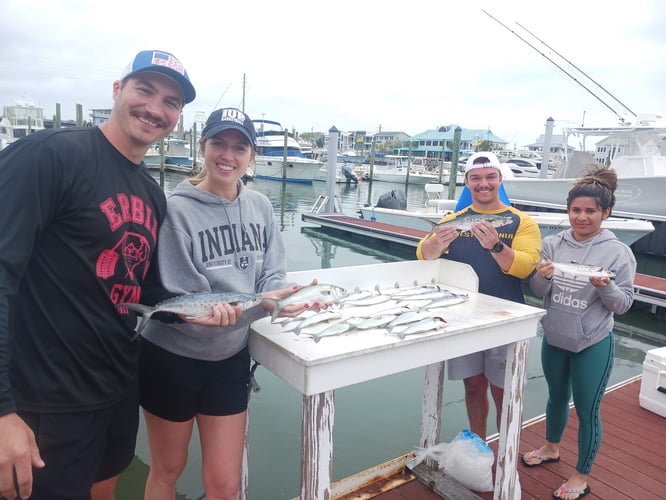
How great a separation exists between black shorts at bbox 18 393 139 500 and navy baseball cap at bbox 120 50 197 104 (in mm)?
1414

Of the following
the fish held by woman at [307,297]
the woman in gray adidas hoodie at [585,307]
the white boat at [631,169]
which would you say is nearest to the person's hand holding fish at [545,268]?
the woman in gray adidas hoodie at [585,307]

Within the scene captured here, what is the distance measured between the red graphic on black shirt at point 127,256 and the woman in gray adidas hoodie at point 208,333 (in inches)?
4.5

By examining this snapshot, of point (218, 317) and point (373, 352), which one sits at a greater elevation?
point (218, 317)

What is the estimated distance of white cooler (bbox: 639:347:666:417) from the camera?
4023 millimetres

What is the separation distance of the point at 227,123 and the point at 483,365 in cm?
236

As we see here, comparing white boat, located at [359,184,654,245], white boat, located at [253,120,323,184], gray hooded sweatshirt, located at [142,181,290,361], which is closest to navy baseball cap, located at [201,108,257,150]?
gray hooded sweatshirt, located at [142,181,290,361]

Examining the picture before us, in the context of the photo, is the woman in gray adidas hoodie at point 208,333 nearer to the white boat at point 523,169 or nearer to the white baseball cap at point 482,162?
the white baseball cap at point 482,162

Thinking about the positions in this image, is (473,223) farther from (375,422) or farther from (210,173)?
(375,422)

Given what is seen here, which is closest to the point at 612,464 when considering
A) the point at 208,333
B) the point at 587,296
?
the point at 587,296

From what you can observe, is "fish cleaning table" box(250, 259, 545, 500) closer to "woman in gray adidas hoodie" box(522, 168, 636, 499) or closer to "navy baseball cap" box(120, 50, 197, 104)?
"woman in gray adidas hoodie" box(522, 168, 636, 499)

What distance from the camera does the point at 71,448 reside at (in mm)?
1694

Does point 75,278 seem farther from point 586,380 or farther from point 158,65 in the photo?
point 586,380

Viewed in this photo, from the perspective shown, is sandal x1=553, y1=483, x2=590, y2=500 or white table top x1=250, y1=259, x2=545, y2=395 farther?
sandal x1=553, y1=483, x2=590, y2=500

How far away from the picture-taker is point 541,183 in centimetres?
1689
